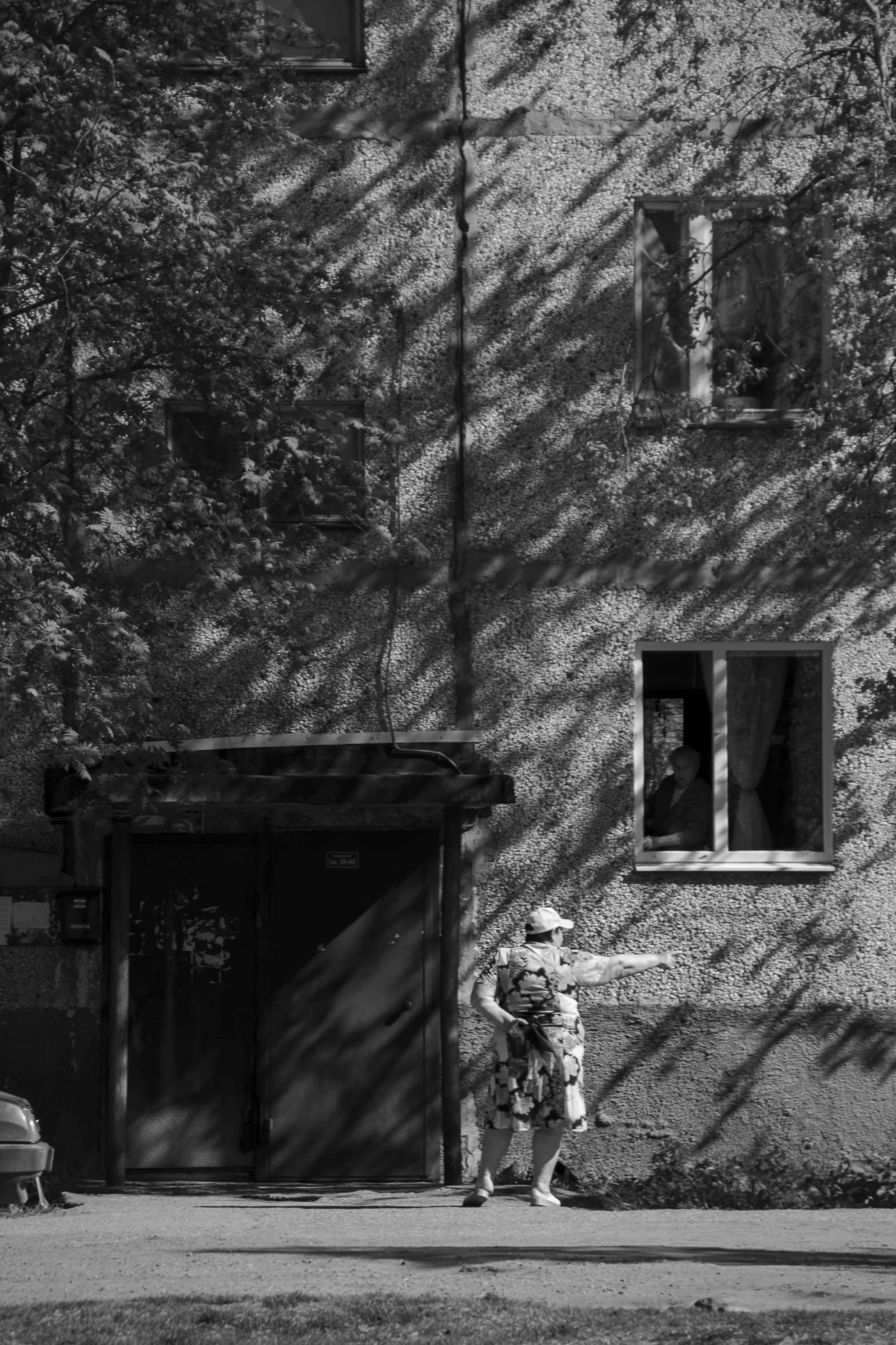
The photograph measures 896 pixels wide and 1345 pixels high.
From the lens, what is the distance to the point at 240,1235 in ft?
32.9

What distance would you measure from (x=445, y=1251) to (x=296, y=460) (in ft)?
14.2

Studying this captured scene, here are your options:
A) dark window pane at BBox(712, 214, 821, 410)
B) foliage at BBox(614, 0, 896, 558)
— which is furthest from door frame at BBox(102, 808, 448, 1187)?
dark window pane at BBox(712, 214, 821, 410)

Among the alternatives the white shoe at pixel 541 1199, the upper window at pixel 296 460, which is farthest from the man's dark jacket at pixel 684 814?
the upper window at pixel 296 460

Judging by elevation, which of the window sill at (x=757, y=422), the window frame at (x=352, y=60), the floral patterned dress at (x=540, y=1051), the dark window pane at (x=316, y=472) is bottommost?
the floral patterned dress at (x=540, y=1051)

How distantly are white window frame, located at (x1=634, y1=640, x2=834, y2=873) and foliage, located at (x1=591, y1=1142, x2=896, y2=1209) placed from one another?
1853 mm

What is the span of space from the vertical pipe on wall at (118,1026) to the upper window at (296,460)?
2406 mm

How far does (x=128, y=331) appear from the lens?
1102 centimetres

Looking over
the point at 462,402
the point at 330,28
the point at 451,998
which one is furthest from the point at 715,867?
the point at 330,28

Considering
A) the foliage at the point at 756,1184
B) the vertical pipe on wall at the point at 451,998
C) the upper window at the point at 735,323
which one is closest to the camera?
the foliage at the point at 756,1184

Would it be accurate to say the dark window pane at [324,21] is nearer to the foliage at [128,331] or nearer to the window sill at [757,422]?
the foliage at [128,331]

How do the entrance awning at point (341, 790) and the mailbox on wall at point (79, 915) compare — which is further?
the mailbox on wall at point (79, 915)

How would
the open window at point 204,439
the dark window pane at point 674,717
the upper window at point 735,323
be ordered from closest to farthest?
1. the open window at point 204,439
2. the upper window at point 735,323
3. the dark window pane at point 674,717

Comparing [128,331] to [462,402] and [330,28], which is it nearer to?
[462,402]

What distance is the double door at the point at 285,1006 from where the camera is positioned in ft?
43.8
